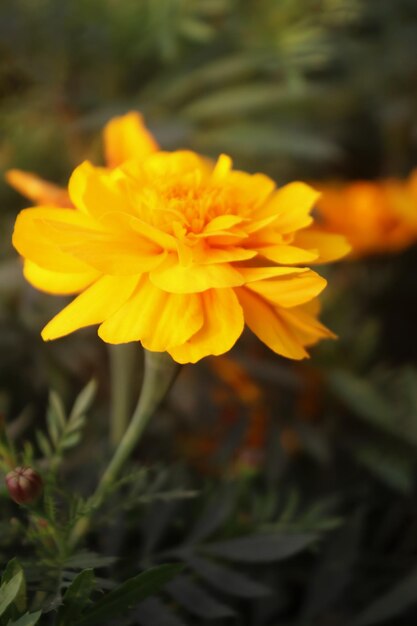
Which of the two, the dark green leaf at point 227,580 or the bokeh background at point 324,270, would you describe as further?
the bokeh background at point 324,270

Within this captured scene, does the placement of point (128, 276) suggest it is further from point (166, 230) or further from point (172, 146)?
point (172, 146)

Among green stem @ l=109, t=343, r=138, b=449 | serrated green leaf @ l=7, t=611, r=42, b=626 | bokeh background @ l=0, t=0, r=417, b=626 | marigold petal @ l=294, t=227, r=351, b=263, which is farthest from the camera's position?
bokeh background @ l=0, t=0, r=417, b=626

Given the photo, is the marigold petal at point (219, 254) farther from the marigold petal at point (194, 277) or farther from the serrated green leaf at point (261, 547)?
the serrated green leaf at point (261, 547)

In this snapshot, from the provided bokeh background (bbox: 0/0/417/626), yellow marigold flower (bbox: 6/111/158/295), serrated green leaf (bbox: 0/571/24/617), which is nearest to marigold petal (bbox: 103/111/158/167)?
yellow marigold flower (bbox: 6/111/158/295)

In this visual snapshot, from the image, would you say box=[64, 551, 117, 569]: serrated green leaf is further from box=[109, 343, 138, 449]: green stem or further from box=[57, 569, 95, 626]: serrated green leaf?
box=[109, 343, 138, 449]: green stem

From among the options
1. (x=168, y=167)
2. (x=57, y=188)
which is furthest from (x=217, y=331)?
(x=57, y=188)

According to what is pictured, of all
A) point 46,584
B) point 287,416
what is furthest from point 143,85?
point 46,584

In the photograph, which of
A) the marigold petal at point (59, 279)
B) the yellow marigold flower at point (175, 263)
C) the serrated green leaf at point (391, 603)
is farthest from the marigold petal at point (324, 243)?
the serrated green leaf at point (391, 603)
